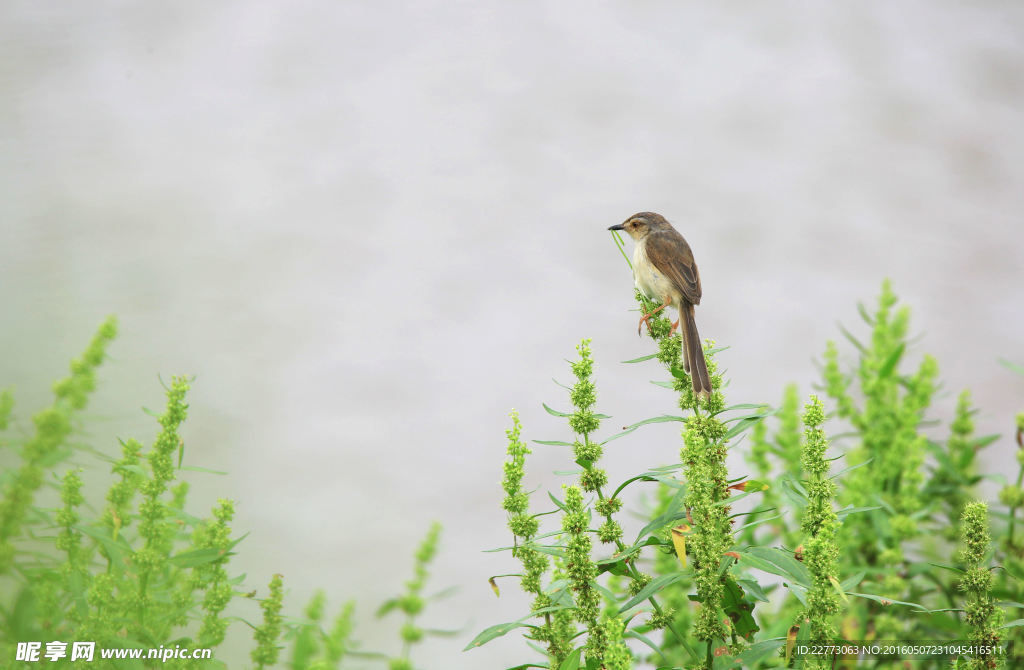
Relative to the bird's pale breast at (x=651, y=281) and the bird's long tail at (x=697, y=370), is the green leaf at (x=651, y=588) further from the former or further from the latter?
the bird's pale breast at (x=651, y=281)

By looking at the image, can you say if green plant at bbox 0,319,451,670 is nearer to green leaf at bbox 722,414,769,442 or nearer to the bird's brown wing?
green leaf at bbox 722,414,769,442

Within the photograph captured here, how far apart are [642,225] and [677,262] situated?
493 millimetres

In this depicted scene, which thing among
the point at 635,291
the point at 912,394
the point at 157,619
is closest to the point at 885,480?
the point at 912,394

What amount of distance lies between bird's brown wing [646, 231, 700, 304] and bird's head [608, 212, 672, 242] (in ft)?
0.59

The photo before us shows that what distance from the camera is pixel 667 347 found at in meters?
1.49

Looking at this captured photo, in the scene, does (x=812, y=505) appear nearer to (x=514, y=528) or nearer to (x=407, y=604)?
(x=514, y=528)

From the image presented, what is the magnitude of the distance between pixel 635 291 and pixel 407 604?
2.79ft

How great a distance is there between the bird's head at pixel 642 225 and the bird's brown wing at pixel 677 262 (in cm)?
18

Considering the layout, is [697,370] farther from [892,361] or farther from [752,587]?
[892,361]

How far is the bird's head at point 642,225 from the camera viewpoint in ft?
9.54

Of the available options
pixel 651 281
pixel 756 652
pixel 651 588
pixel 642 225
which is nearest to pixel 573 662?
pixel 651 588

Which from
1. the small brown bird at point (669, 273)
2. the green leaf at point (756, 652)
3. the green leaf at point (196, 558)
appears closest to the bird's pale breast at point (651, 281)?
the small brown bird at point (669, 273)

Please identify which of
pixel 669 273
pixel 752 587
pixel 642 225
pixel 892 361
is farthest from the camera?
pixel 642 225

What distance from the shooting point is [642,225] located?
301 cm
